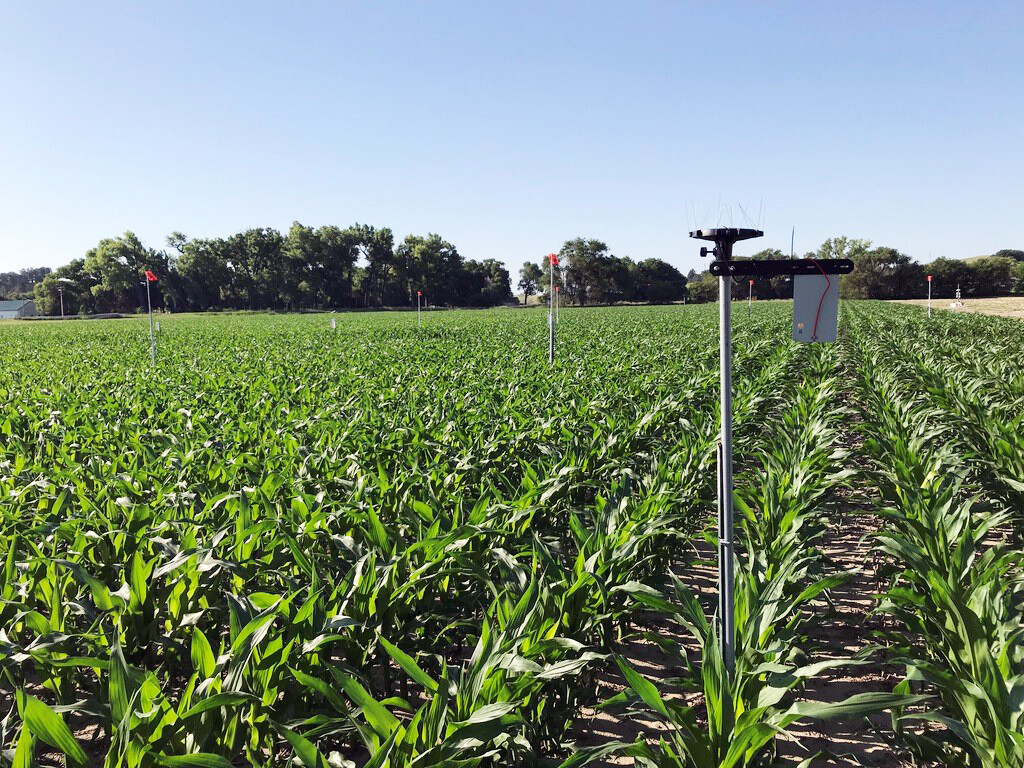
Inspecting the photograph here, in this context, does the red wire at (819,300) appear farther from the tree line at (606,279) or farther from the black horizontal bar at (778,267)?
the tree line at (606,279)

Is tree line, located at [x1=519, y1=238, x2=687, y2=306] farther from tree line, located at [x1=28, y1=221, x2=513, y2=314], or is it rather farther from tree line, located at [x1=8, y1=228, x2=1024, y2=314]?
tree line, located at [x1=28, y1=221, x2=513, y2=314]

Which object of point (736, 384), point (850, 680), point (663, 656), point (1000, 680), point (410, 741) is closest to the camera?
point (410, 741)

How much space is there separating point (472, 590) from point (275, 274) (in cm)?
8356

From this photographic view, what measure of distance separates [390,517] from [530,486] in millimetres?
1026

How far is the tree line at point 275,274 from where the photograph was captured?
78438mm

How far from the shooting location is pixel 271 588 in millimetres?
3688

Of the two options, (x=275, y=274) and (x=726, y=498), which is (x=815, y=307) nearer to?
(x=726, y=498)

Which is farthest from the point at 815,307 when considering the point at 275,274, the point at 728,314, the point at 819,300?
the point at 275,274

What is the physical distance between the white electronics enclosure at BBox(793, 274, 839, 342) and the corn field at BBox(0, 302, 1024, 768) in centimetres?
118

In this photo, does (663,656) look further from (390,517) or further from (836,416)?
(836,416)

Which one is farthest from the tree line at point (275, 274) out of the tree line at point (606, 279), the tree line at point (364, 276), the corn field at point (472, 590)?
the corn field at point (472, 590)

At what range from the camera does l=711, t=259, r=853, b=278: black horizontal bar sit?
2.46 metres

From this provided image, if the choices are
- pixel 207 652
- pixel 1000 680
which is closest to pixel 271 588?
pixel 207 652

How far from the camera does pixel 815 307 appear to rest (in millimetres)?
2678
